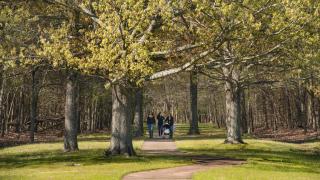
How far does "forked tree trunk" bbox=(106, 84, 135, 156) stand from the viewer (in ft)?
80.6

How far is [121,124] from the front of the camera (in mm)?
24875

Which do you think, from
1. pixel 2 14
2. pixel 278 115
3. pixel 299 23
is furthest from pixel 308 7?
pixel 278 115

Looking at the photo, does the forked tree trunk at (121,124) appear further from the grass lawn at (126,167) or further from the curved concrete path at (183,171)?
the curved concrete path at (183,171)

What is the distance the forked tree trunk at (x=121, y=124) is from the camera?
24562 mm

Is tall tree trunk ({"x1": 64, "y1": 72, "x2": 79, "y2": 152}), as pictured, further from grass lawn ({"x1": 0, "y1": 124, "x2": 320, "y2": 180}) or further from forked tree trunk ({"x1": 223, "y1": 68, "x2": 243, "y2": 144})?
forked tree trunk ({"x1": 223, "y1": 68, "x2": 243, "y2": 144})

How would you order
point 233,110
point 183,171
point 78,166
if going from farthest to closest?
point 233,110 → point 78,166 → point 183,171

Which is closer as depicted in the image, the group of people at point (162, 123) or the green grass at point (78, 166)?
the green grass at point (78, 166)

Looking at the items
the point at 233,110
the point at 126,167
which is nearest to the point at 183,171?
the point at 126,167

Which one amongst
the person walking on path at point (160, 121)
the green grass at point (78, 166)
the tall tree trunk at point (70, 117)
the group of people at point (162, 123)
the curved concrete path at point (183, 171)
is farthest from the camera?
the person walking on path at point (160, 121)

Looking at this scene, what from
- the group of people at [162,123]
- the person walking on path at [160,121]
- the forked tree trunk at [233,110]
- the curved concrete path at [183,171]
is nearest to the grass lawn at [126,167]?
the curved concrete path at [183,171]

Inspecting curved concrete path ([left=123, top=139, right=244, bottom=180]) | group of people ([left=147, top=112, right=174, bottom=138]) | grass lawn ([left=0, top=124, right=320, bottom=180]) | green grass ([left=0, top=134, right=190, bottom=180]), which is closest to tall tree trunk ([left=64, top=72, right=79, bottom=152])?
green grass ([left=0, top=134, right=190, bottom=180])

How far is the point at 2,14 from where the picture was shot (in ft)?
74.3

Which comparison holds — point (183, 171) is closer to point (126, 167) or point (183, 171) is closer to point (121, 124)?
point (126, 167)

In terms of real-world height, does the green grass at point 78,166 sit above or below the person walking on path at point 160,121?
below
